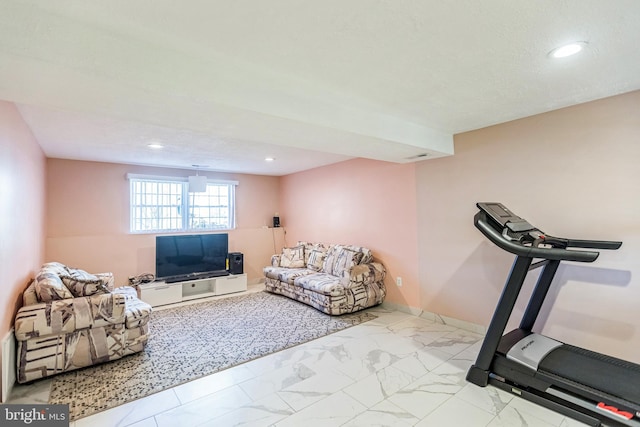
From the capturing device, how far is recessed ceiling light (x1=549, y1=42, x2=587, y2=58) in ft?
→ 5.81

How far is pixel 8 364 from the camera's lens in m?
2.37

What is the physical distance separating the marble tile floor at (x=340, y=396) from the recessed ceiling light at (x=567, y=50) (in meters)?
2.42

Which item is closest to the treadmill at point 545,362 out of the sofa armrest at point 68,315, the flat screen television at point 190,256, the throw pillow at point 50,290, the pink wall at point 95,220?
the sofa armrest at point 68,315

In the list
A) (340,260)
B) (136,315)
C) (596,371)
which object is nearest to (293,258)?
(340,260)

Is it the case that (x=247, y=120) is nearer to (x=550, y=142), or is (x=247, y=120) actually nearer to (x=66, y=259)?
(x=550, y=142)

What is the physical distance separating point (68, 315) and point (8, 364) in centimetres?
48

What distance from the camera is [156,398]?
236 cm

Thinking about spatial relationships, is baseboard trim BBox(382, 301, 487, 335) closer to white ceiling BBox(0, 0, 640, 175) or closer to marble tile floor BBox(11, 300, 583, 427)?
marble tile floor BBox(11, 300, 583, 427)

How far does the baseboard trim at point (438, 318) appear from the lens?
349 centimetres

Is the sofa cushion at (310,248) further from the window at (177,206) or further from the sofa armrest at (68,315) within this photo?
the sofa armrest at (68,315)

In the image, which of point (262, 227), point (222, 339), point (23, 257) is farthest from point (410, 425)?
point (262, 227)

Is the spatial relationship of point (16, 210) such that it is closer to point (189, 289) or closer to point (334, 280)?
point (189, 289)

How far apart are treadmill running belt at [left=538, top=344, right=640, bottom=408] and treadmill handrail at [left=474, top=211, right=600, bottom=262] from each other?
0.85m

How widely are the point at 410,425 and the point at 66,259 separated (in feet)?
17.6
